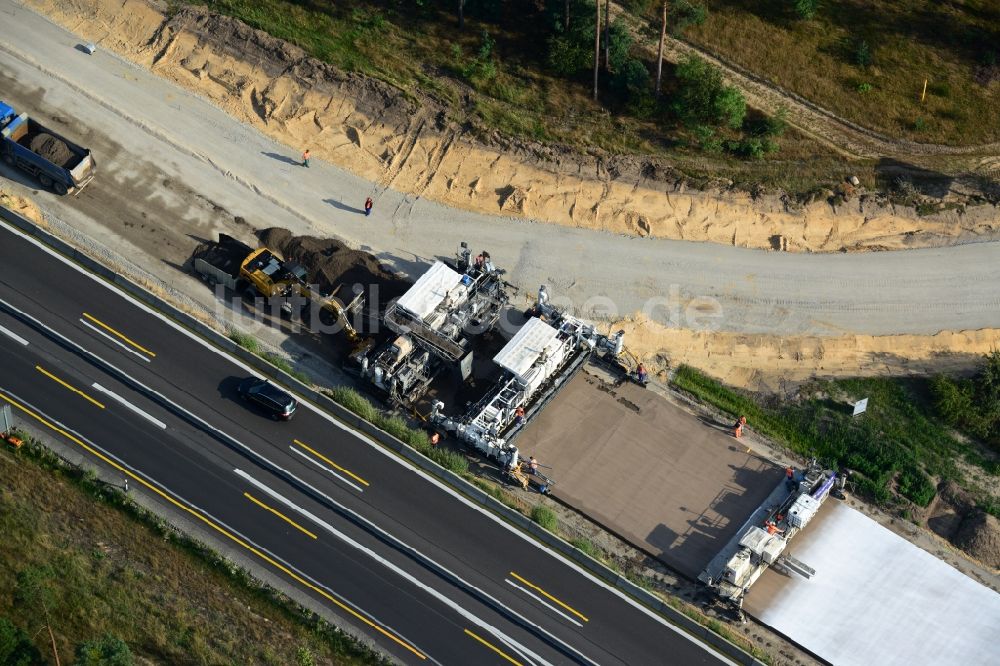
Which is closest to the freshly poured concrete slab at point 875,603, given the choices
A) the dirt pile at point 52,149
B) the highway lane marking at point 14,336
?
the highway lane marking at point 14,336

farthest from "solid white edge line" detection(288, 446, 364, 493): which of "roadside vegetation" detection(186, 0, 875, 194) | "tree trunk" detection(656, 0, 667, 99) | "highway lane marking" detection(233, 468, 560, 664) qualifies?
"tree trunk" detection(656, 0, 667, 99)

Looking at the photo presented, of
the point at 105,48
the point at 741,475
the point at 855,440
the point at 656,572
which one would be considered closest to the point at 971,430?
the point at 855,440

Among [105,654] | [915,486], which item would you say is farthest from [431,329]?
[915,486]

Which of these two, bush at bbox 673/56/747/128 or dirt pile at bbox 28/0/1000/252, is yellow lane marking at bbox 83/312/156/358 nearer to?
dirt pile at bbox 28/0/1000/252

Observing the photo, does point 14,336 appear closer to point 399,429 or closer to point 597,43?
point 399,429

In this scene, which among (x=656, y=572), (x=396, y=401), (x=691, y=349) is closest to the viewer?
(x=656, y=572)

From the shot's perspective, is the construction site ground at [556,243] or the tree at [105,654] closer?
the tree at [105,654]

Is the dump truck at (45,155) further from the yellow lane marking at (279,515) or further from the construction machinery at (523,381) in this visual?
the construction machinery at (523,381)

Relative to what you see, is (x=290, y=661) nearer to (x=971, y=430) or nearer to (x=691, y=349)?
(x=691, y=349)
